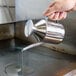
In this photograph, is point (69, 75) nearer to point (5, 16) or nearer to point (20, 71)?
point (20, 71)

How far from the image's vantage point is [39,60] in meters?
1.07

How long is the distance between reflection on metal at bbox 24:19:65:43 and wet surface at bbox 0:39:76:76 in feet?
0.83

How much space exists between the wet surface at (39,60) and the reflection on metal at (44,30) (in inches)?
10.0

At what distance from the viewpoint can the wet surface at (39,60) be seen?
0.88 m

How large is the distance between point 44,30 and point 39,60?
0.49 metres

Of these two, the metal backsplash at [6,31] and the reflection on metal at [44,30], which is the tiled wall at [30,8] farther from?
the reflection on metal at [44,30]

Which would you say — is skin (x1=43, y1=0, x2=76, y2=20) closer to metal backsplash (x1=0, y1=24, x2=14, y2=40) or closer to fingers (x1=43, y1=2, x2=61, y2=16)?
fingers (x1=43, y1=2, x2=61, y2=16)

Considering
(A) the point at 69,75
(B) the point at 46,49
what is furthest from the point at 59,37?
(B) the point at 46,49

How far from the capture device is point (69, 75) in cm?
80

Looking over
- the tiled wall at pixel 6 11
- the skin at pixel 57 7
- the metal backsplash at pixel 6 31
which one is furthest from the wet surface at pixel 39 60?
the skin at pixel 57 7

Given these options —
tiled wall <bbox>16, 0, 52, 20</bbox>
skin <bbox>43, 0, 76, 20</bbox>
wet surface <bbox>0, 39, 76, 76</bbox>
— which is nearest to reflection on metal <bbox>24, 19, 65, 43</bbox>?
skin <bbox>43, 0, 76, 20</bbox>

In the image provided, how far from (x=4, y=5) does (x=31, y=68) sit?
0.75m

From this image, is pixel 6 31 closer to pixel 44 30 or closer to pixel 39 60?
pixel 39 60

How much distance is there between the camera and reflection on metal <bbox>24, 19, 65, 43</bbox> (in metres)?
0.60
